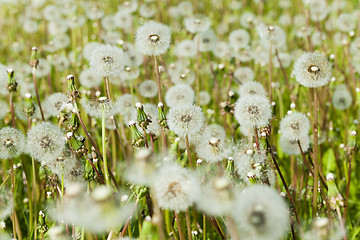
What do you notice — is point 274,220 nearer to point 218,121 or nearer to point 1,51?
point 218,121

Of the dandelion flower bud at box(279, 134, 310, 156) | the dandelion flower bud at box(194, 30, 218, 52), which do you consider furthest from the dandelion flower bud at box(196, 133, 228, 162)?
the dandelion flower bud at box(194, 30, 218, 52)

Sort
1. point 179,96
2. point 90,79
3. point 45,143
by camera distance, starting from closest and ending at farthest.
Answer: point 45,143
point 179,96
point 90,79

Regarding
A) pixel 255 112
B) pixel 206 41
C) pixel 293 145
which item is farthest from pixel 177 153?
pixel 206 41

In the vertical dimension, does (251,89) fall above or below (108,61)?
below

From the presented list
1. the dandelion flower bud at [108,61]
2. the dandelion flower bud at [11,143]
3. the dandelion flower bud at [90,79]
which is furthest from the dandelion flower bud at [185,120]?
the dandelion flower bud at [90,79]

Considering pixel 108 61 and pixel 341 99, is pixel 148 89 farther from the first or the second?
pixel 341 99

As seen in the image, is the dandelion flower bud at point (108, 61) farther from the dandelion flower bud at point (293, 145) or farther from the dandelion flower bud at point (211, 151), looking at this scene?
the dandelion flower bud at point (293, 145)
